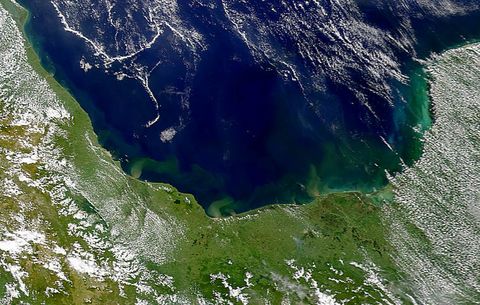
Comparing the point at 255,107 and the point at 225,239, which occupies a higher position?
the point at 255,107

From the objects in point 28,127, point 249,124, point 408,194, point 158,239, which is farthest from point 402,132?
point 28,127

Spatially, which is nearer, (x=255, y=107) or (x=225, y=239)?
(x=225, y=239)

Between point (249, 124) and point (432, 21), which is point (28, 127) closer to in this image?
point (249, 124)

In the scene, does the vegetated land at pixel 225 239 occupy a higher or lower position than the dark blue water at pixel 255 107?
lower

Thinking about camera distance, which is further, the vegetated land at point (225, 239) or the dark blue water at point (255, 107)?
the dark blue water at point (255, 107)
